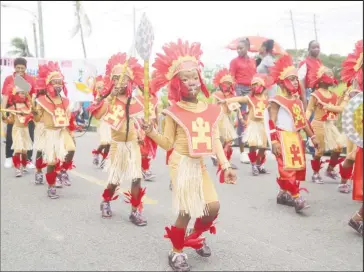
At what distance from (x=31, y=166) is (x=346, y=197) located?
6.12 metres

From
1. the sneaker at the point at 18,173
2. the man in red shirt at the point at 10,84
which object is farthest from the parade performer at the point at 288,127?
the sneaker at the point at 18,173

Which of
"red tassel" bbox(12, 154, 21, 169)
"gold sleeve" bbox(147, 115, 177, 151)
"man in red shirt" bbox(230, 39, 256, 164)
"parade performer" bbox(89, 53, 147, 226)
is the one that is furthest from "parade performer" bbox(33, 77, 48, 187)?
"man in red shirt" bbox(230, 39, 256, 164)

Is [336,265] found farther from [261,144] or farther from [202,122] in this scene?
[261,144]

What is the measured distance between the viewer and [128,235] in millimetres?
4938

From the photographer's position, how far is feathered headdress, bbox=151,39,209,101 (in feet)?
13.2

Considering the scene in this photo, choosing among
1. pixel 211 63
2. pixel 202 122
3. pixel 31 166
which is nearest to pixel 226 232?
pixel 202 122

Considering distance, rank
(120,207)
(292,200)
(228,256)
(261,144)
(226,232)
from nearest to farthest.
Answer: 1. (228,256)
2. (226,232)
3. (292,200)
4. (120,207)
5. (261,144)

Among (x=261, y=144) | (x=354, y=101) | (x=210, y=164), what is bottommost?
(x=210, y=164)

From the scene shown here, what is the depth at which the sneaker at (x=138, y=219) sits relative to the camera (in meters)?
5.24

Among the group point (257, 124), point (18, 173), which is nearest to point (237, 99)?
point (257, 124)

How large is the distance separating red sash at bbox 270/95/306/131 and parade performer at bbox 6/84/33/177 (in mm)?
4899

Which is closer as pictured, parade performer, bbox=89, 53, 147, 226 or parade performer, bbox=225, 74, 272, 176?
parade performer, bbox=89, 53, 147, 226

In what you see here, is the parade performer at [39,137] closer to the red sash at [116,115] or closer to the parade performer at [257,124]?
the red sash at [116,115]

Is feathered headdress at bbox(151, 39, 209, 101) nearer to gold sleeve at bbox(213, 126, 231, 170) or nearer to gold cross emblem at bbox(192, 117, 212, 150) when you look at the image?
gold cross emblem at bbox(192, 117, 212, 150)
